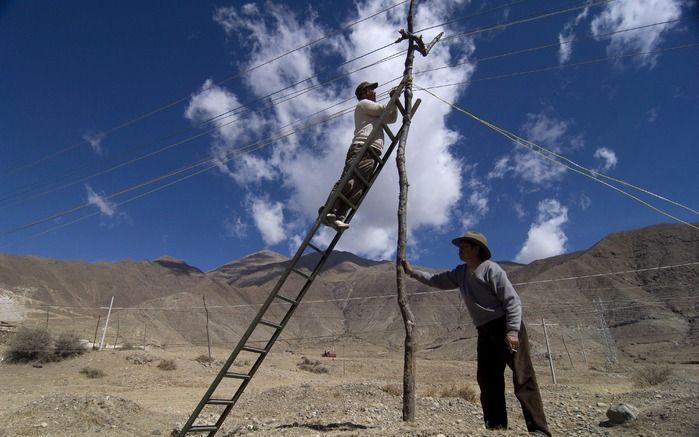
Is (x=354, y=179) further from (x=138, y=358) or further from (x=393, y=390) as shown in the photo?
(x=138, y=358)

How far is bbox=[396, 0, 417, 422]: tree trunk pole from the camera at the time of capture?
17.6 ft

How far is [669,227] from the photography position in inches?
3445

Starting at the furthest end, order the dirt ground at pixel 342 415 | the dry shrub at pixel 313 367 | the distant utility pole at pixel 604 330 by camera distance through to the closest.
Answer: the distant utility pole at pixel 604 330 → the dry shrub at pixel 313 367 → the dirt ground at pixel 342 415

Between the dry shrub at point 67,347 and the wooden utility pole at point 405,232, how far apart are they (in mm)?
25404

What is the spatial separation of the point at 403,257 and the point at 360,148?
1.55 m

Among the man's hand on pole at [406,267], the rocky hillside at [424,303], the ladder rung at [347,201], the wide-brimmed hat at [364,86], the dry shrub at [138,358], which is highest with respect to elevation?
the rocky hillside at [424,303]

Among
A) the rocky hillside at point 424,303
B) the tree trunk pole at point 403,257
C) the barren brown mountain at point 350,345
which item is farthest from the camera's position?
the rocky hillside at point 424,303

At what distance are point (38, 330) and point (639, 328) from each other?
6454 cm

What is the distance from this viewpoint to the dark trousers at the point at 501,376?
399cm

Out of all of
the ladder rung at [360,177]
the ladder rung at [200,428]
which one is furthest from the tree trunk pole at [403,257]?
the ladder rung at [200,428]

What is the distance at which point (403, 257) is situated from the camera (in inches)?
224

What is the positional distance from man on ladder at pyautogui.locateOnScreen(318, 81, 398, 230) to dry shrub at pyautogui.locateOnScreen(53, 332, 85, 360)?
1006 inches

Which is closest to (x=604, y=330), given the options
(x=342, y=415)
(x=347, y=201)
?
(x=342, y=415)

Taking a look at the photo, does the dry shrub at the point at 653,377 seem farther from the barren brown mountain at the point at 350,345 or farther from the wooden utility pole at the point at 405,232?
the wooden utility pole at the point at 405,232
